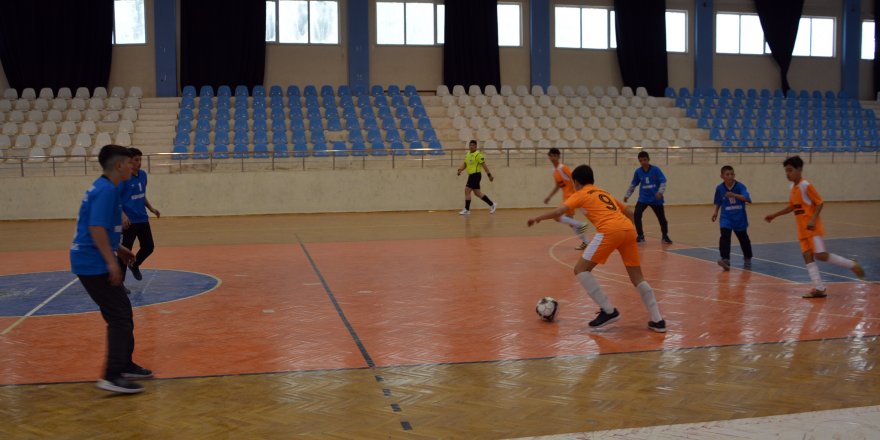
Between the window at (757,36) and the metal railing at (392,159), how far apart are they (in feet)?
26.9

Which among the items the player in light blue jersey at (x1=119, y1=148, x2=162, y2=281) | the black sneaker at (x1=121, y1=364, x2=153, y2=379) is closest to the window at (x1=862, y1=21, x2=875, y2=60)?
the player in light blue jersey at (x1=119, y1=148, x2=162, y2=281)

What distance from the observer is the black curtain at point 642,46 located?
3247 cm

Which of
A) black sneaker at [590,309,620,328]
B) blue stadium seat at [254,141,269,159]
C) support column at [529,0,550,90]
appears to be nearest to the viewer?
black sneaker at [590,309,620,328]

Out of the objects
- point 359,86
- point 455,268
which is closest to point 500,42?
point 359,86

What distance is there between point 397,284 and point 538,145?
52.3ft

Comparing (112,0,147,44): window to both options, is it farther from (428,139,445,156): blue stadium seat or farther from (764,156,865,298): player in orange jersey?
(764,156,865,298): player in orange jersey

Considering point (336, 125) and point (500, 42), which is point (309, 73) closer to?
point (336, 125)

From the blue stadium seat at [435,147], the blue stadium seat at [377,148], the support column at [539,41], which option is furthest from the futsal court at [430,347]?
the support column at [539,41]

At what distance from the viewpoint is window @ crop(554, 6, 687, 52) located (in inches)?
1276

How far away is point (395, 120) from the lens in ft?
87.4

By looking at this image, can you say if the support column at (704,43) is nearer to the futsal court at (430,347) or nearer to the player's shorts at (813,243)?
the futsal court at (430,347)

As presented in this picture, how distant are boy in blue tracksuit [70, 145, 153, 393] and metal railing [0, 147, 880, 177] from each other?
16337 millimetres

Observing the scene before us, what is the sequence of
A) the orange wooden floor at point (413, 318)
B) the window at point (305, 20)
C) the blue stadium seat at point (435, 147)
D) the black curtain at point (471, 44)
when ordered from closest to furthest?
the orange wooden floor at point (413, 318)
the blue stadium seat at point (435, 147)
the window at point (305, 20)
the black curtain at point (471, 44)

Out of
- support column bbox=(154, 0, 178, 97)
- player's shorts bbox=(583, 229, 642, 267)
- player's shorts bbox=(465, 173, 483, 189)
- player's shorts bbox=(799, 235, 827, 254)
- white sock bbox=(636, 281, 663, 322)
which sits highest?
support column bbox=(154, 0, 178, 97)
